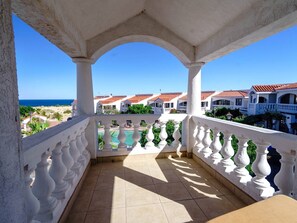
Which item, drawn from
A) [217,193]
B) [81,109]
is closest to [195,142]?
[217,193]

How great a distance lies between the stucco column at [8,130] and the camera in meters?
0.69

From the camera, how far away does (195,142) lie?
348 cm

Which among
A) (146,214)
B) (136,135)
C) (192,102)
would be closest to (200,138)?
(192,102)

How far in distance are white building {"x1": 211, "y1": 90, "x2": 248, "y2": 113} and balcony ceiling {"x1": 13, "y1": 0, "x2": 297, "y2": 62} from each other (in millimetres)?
18147

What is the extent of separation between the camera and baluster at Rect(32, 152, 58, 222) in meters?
1.36

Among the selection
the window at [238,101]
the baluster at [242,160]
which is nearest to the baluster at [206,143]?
the baluster at [242,160]

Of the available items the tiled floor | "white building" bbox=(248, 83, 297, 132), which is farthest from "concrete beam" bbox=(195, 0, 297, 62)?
"white building" bbox=(248, 83, 297, 132)

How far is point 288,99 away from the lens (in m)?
13.5

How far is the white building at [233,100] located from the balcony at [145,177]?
18.3 meters

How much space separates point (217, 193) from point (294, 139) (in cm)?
126

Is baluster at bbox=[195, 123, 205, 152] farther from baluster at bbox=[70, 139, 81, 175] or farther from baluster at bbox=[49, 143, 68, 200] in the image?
baluster at bbox=[49, 143, 68, 200]

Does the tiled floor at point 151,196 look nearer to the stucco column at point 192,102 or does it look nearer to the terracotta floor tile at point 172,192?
the terracotta floor tile at point 172,192

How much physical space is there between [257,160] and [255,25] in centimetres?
157

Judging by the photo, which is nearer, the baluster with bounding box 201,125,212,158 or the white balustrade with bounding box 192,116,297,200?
the white balustrade with bounding box 192,116,297,200
